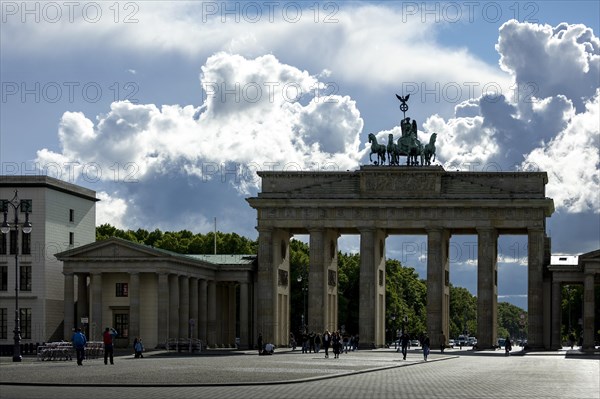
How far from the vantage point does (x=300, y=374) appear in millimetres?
62000

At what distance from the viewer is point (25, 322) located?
12238 cm

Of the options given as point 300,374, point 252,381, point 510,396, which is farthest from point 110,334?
point 510,396

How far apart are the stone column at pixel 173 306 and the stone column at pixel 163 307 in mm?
1096

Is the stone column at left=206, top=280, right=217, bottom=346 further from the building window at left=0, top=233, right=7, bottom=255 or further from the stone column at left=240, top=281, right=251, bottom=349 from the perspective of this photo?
the building window at left=0, top=233, right=7, bottom=255

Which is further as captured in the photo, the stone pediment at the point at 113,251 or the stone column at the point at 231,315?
the stone column at the point at 231,315

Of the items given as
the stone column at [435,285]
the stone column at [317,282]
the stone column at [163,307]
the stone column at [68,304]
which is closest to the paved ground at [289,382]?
the stone column at [163,307]

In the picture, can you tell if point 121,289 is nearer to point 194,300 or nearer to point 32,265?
point 194,300

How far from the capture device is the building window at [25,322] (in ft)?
401

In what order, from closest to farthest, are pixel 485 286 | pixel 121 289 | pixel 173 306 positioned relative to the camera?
pixel 173 306
pixel 121 289
pixel 485 286

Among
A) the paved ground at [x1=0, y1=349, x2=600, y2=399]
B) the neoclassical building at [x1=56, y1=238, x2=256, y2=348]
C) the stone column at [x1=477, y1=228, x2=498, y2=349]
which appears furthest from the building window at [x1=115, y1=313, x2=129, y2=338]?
the paved ground at [x1=0, y1=349, x2=600, y2=399]

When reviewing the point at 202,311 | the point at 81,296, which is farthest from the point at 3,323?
the point at 202,311

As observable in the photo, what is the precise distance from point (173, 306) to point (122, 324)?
6589mm

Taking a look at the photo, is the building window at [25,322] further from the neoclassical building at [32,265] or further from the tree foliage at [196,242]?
the tree foliage at [196,242]

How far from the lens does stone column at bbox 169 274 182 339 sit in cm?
12081
